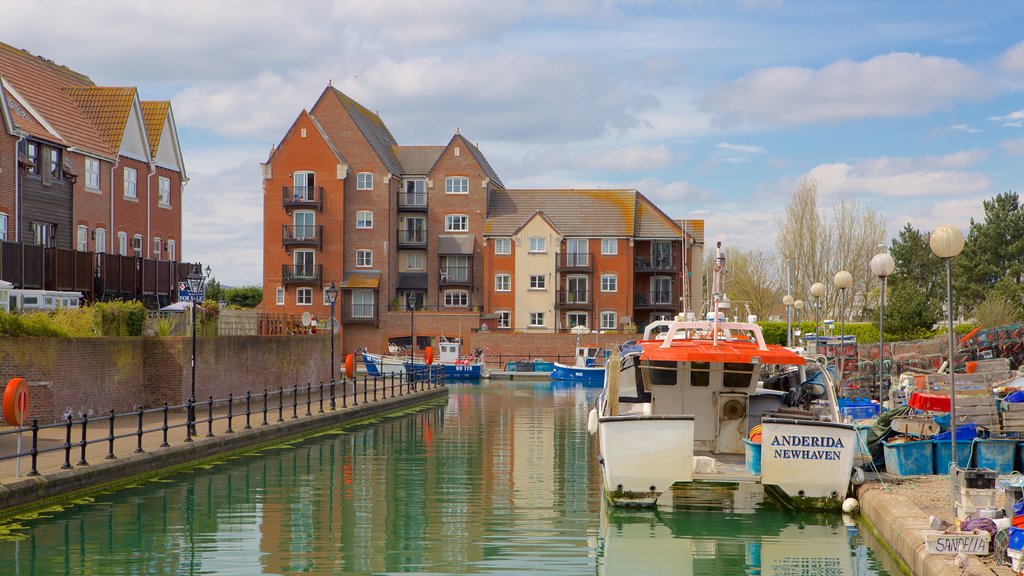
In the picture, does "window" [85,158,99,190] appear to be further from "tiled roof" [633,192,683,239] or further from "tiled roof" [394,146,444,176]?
"tiled roof" [633,192,683,239]

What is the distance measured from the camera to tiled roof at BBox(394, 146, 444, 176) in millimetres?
81188

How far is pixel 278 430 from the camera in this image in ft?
89.9

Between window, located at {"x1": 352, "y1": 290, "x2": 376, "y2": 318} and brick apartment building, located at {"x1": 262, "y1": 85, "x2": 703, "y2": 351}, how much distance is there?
0.07 m

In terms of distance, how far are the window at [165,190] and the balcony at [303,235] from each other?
27.2 metres

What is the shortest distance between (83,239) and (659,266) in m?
45.2

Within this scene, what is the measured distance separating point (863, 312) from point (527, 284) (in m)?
22.1

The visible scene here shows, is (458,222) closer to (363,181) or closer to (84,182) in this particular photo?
(363,181)

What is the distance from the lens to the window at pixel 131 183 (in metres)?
45.2

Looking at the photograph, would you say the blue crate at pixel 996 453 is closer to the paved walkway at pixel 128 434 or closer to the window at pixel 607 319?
the paved walkway at pixel 128 434

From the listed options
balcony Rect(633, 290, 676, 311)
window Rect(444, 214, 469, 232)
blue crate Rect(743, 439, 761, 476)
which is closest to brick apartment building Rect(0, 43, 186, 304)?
blue crate Rect(743, 439, 761, 476)

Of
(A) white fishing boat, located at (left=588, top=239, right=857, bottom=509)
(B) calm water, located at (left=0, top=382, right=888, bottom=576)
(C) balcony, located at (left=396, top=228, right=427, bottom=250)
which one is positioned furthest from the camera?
(C) balcony, located at (left=396, top=228, right=427, bottom=250)

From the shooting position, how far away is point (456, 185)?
262ft

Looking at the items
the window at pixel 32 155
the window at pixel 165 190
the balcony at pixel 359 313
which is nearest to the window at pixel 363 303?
the balcony at pixel 359 313

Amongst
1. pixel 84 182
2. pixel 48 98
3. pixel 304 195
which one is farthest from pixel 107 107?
pixel 304 195
